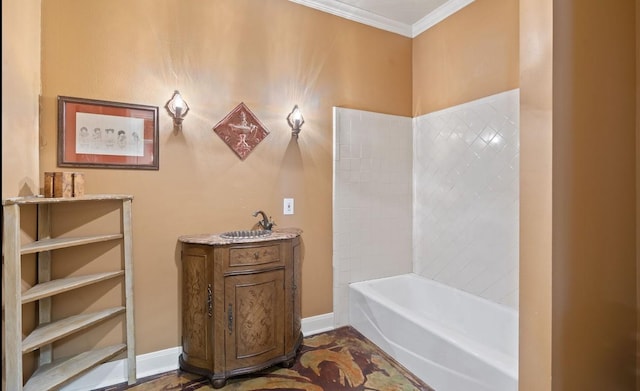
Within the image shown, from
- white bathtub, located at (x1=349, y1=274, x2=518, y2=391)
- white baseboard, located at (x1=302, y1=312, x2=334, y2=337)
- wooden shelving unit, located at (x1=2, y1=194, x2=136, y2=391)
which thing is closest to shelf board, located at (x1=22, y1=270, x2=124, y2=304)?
wooden shelving unit, located at (x1=2, y1=194, x2=136, y2=391)

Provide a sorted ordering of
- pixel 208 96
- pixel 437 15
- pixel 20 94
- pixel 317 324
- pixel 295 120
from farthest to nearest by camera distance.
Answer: pixel 437 15, pixel 317 324, pixel 295 120, pixel 208 96, pixel 20 94

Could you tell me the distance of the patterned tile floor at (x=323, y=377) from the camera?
1982 mm

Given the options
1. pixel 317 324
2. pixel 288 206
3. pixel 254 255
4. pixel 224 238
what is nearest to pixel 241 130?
pixel 288 206

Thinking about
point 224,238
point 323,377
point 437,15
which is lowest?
point 323,377

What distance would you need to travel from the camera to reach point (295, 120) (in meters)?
2.49

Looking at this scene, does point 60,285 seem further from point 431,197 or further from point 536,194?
point 431,197

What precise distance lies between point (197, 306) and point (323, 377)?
3.05 feet

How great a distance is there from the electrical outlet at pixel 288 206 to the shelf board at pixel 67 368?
136 centimetres

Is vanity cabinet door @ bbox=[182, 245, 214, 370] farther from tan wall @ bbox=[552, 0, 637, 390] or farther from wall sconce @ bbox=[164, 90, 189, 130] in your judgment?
tan wall @ bbox=[552, 0, 637, 390]

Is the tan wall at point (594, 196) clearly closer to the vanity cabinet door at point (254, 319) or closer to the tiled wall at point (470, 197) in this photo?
the tiled wall at point (470, 197)

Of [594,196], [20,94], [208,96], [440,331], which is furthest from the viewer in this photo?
[208,96]

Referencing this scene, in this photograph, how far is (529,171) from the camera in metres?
→ 1.46

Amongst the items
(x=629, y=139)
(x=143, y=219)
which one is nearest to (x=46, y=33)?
(x=143, y=219)

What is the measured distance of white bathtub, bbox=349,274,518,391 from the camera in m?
1.70
